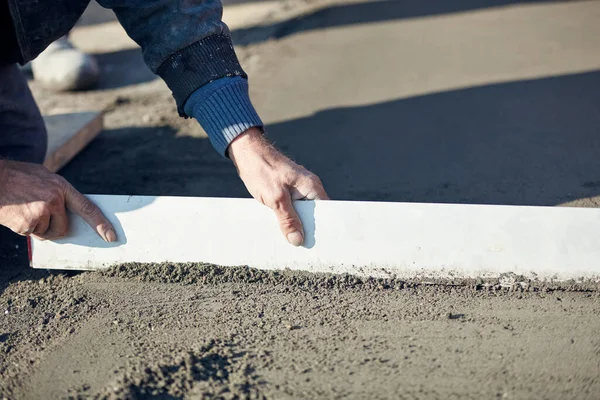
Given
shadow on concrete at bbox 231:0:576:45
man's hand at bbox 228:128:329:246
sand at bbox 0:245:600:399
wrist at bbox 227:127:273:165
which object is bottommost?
shadow on concrete at bbox 231:0:576:45

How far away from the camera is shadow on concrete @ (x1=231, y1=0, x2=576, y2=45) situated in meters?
4.21

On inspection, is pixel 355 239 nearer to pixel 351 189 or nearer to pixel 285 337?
pixel 285 337

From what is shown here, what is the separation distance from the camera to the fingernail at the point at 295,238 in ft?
5.96

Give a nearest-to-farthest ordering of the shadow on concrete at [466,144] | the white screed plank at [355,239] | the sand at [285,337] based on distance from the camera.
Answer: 1. the sand at [285,337]
2. the white screed plank at [355,239]
3. the shadow on concrete at [466,144]

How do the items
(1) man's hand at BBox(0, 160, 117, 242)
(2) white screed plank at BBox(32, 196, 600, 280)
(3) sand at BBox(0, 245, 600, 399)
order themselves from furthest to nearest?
(1) man's hand at BBox(0, 160, 117, 242) < (2) white screed plank at BBox(32, 196, 600, 280) < (3) sand at BBox(0, 245, 600, 399)

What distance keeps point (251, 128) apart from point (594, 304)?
1050 mm

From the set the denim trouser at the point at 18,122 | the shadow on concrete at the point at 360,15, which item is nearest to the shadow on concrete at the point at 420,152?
the denim trouser at the point at 18,122

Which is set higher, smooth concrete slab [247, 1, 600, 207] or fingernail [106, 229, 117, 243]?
fingernail [106, 229, 117, 243]

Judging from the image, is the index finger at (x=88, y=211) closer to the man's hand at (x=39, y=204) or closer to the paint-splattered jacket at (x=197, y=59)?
the man's hand at (x=39, y=204)

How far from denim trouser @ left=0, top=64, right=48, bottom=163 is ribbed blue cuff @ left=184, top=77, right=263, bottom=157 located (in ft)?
2.97

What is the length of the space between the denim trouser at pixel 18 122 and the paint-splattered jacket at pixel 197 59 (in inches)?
18.8

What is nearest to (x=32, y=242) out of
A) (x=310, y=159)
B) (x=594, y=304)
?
(x=310, y=159)

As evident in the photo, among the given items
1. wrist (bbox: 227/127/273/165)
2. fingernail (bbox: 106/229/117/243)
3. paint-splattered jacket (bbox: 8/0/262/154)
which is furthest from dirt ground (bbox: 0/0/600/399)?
paint-splattered jacket (bbox: 8/0/262/154)

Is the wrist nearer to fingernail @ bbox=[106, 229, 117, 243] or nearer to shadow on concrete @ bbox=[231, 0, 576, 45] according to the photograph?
fingernail @ bbox=[106, 229, 117, 243]
